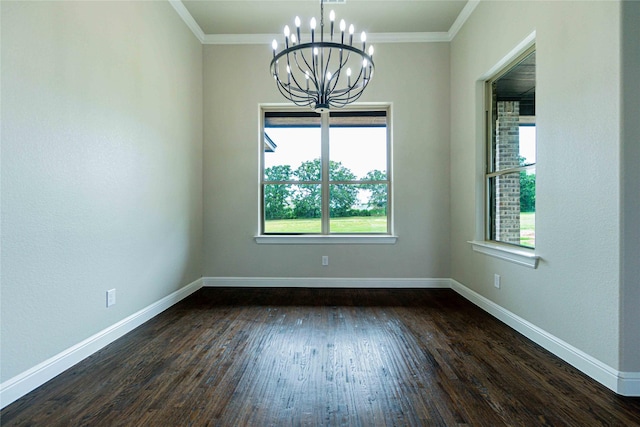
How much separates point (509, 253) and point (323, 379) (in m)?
1.90

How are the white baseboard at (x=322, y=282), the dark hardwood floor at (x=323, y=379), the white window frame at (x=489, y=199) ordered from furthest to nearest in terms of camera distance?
the white baseboard at (x=322, y=282) → the white window frame at (x=489, y=199) → the dark hardwood floor at (x=323, y=379)

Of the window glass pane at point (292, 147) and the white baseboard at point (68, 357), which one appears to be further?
the window glass pane at point (292, 147)

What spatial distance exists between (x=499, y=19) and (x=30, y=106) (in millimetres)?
3613

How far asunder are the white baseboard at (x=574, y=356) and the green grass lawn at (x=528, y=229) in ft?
2.04

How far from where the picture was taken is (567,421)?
5.11 ft

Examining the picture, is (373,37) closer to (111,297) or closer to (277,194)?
(277,194)

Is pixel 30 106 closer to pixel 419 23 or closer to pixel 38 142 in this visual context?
pixel 38 142

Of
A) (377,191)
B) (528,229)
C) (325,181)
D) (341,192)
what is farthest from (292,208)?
(528,229)

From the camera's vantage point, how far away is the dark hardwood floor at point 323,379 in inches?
62.9

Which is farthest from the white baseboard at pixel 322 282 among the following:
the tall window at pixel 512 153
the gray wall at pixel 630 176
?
the gray wall at pixel 630 176

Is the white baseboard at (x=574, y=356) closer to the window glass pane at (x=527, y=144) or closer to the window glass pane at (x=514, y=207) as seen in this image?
the window glass pane at (x=514, y=207)

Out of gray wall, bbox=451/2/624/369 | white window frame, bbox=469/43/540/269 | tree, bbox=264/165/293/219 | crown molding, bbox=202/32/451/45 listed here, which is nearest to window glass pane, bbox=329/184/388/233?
tree, bbox=264/165/293/219

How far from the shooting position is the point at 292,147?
13.9 feet

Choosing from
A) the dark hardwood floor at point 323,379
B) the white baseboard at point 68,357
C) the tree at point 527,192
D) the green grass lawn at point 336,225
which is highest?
the tree at point 527,192
